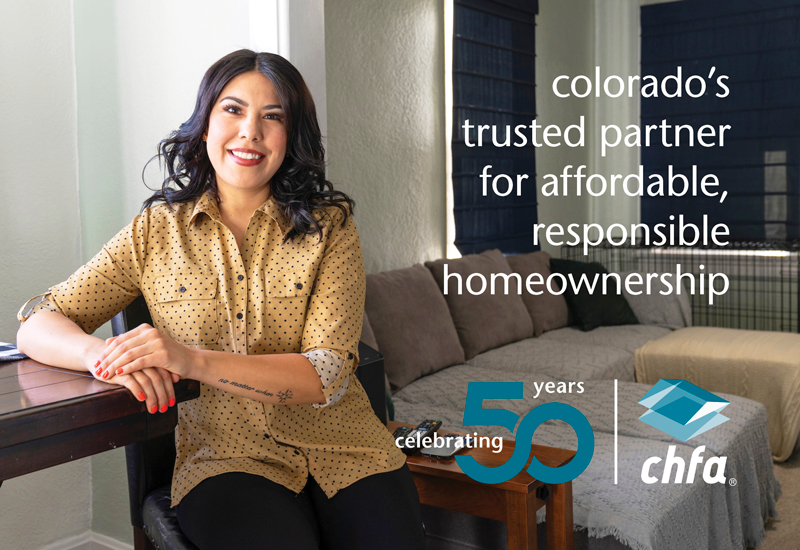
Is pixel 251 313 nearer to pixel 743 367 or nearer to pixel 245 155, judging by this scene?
pixel 245 155

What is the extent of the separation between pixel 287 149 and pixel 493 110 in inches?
112

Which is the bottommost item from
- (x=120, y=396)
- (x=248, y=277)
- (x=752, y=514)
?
(x=752, y=514)

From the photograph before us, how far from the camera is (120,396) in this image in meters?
1.02

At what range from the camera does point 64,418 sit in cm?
94

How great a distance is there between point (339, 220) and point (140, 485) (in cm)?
68

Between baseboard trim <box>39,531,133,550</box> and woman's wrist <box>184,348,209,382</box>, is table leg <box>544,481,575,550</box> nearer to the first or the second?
woman's wrist <box>184,348,209,382</box>

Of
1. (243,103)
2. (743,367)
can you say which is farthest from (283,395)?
(743,367)

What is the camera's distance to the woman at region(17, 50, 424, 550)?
125 cm

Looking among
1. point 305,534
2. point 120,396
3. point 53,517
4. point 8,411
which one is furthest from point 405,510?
point 53,517

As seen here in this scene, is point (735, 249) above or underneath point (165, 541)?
above

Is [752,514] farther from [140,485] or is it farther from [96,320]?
[96,320]

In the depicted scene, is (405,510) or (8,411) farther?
(405,510)

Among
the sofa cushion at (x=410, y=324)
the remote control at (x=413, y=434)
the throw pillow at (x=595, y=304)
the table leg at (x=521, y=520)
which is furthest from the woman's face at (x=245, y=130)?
the throw pillow at (x=595, y=304)

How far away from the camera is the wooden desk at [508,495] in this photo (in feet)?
5.03
